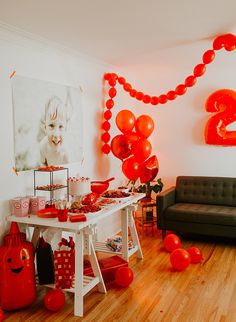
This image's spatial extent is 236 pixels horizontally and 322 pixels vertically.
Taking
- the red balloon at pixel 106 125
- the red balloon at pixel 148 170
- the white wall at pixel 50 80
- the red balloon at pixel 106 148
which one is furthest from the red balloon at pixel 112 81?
the red balloon at pixel 148 170

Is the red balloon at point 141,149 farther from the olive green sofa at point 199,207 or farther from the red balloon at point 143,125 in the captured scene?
the olive green sofa at point 199,207

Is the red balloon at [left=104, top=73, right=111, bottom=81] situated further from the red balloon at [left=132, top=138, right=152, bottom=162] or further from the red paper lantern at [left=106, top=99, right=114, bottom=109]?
the red balloon at [left=132, top=138, right=152, bottom=162]

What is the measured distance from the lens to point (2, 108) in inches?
104

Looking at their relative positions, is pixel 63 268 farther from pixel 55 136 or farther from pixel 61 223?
pixel 55 136

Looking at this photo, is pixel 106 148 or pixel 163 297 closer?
pixel 163 297

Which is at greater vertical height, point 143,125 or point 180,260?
point 143,125

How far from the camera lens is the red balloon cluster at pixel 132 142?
3965mm

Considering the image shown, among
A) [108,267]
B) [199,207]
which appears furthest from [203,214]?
[108,267]

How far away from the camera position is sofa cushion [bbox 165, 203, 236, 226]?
3.75 m

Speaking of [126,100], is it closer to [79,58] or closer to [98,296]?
[79,58]

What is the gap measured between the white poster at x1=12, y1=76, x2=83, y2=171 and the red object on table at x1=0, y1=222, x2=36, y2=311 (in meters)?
0.69

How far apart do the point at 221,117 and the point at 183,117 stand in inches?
23.1

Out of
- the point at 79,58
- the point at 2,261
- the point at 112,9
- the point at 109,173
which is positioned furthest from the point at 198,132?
the point at 2,261

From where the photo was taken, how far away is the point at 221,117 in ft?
14.6
